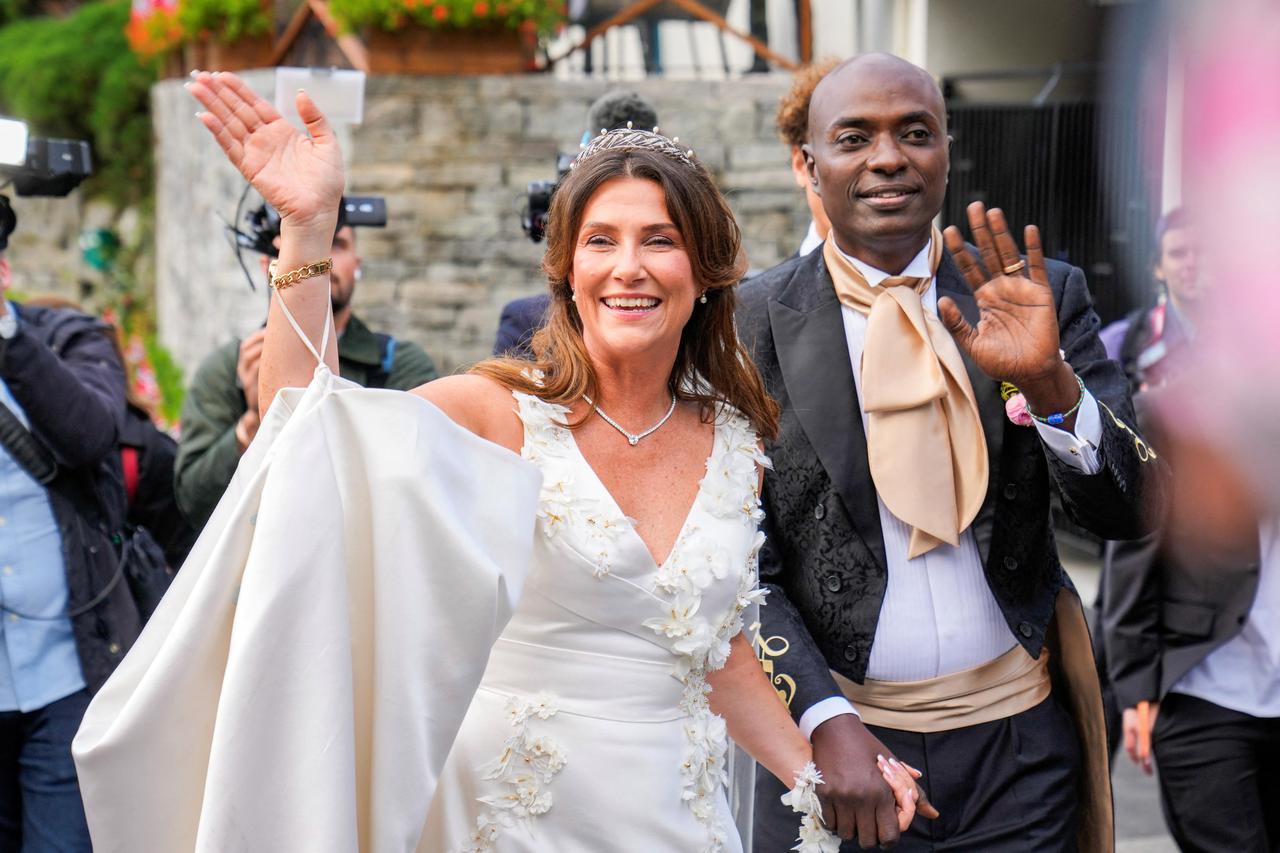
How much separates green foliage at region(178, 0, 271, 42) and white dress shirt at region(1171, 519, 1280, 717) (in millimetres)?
8619

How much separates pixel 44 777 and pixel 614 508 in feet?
6.80

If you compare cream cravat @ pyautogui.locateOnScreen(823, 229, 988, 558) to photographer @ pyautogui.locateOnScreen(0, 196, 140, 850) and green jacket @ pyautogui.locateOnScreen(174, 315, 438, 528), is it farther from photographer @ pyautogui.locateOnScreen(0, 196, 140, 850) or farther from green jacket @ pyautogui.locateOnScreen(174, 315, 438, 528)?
photographer @ pyautogui.locateOnScreen(0, 196, 140, 850)

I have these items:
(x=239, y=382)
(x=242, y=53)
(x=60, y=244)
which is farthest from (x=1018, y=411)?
(x=60, y=244)

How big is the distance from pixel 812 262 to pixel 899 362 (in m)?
0.39

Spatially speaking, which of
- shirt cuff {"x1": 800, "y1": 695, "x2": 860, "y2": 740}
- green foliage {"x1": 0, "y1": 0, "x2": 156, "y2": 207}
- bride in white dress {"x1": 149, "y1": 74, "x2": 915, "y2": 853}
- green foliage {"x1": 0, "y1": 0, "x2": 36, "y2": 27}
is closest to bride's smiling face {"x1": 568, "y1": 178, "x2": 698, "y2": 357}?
bride in white dress {"x1": 149, "y1": 74, "x2": 915, "y2": 853}

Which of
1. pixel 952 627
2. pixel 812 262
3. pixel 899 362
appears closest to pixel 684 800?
pixel 952 627

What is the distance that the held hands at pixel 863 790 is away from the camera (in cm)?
278

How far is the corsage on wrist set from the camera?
112 inches

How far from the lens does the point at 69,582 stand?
401 centimetres

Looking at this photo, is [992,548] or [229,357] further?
[229,357]

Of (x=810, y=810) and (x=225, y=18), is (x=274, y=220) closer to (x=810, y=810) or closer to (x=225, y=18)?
(x=810, y=810)

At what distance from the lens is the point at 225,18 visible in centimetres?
1080

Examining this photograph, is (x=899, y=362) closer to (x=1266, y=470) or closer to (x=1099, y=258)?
(x=1266, y=470)

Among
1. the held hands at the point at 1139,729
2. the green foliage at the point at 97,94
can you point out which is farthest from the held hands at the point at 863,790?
the green foliage at the point at 97,94
